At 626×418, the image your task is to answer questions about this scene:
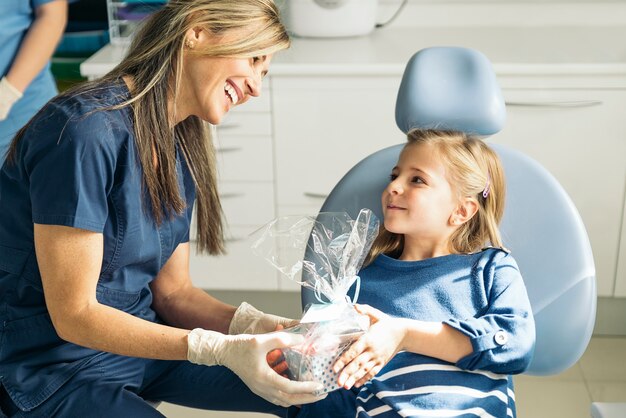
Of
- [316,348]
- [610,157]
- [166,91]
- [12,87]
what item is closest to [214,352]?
[316,348]

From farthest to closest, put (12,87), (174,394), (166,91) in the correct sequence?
(12,87) → (174,394) → (166,91)

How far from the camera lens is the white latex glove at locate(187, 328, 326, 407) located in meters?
1.46

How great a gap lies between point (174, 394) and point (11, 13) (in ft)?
4.15

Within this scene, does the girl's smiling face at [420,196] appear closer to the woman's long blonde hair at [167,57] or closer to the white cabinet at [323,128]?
the woman's long blonde hair at [167,57]

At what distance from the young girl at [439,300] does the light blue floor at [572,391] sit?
39.2 inches

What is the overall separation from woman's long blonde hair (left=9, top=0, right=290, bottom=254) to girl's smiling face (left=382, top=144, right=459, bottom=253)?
311mm

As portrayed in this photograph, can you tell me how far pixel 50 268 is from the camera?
1.45 meters

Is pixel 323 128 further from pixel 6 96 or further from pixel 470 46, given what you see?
pixel 6 96

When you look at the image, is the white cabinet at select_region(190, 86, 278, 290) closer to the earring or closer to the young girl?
the young girl

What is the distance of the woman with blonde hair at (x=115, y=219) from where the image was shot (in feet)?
4.76

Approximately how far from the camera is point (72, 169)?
1.43 metres

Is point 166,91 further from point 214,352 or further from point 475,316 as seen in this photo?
point 475,316

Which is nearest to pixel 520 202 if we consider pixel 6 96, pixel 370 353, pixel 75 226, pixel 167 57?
pixel 370 353

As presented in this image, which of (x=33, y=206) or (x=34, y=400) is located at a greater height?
(x=33, y=206)
